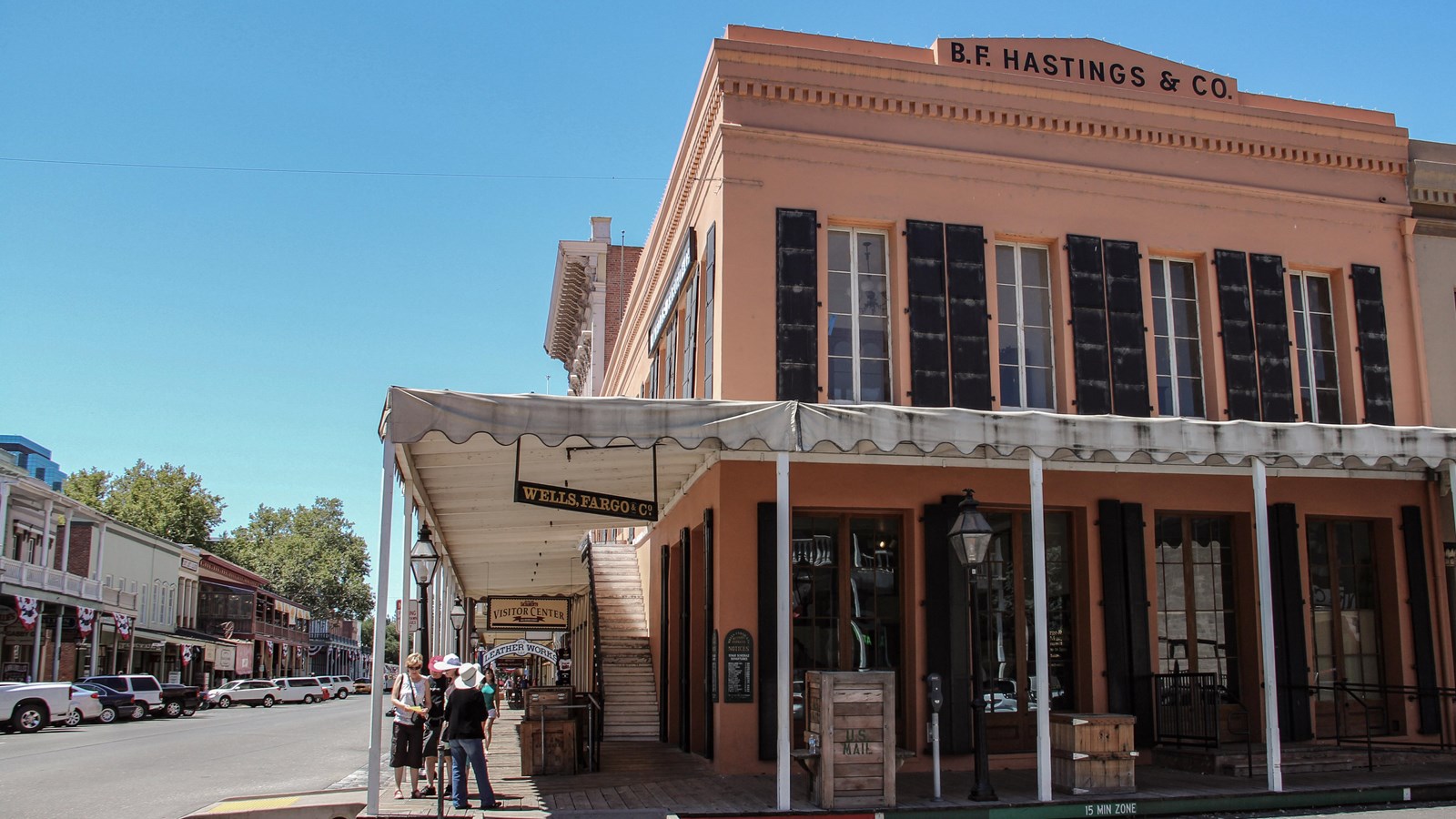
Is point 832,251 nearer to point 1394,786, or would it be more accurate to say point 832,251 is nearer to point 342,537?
point 1394,786

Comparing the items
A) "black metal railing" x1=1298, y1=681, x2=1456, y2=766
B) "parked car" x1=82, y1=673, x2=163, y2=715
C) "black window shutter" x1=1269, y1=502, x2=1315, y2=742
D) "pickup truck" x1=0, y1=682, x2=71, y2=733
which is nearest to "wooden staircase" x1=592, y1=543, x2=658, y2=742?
"black window shutter" x1=1269, y1=502, x2=1315, y2=742

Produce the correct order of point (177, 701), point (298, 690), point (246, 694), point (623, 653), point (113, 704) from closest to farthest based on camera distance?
point (623, 653), point (113, 704), point (177, 701), point (246, 694), point (298, 690)

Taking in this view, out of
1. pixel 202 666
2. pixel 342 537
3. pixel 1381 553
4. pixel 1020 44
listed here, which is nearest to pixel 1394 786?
pixel 1381 553

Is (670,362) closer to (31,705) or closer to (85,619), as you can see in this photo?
(31,705)

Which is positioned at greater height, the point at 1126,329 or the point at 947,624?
the point at 1126,329

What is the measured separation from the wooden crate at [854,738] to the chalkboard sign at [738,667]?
199 cm

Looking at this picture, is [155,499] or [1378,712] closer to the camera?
[1378,712]

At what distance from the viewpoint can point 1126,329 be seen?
14.6 metres

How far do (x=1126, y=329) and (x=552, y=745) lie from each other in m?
8.72

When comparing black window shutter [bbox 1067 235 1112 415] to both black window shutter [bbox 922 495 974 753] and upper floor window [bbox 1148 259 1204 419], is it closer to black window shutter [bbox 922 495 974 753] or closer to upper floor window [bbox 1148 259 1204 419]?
upper floor window [bbox 1148 259 1204 419]

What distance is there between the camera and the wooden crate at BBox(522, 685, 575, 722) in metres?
12.7

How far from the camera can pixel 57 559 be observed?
156ft

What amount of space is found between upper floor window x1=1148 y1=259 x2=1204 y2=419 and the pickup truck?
2679 cm

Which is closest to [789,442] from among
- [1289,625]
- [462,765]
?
[462,765]
